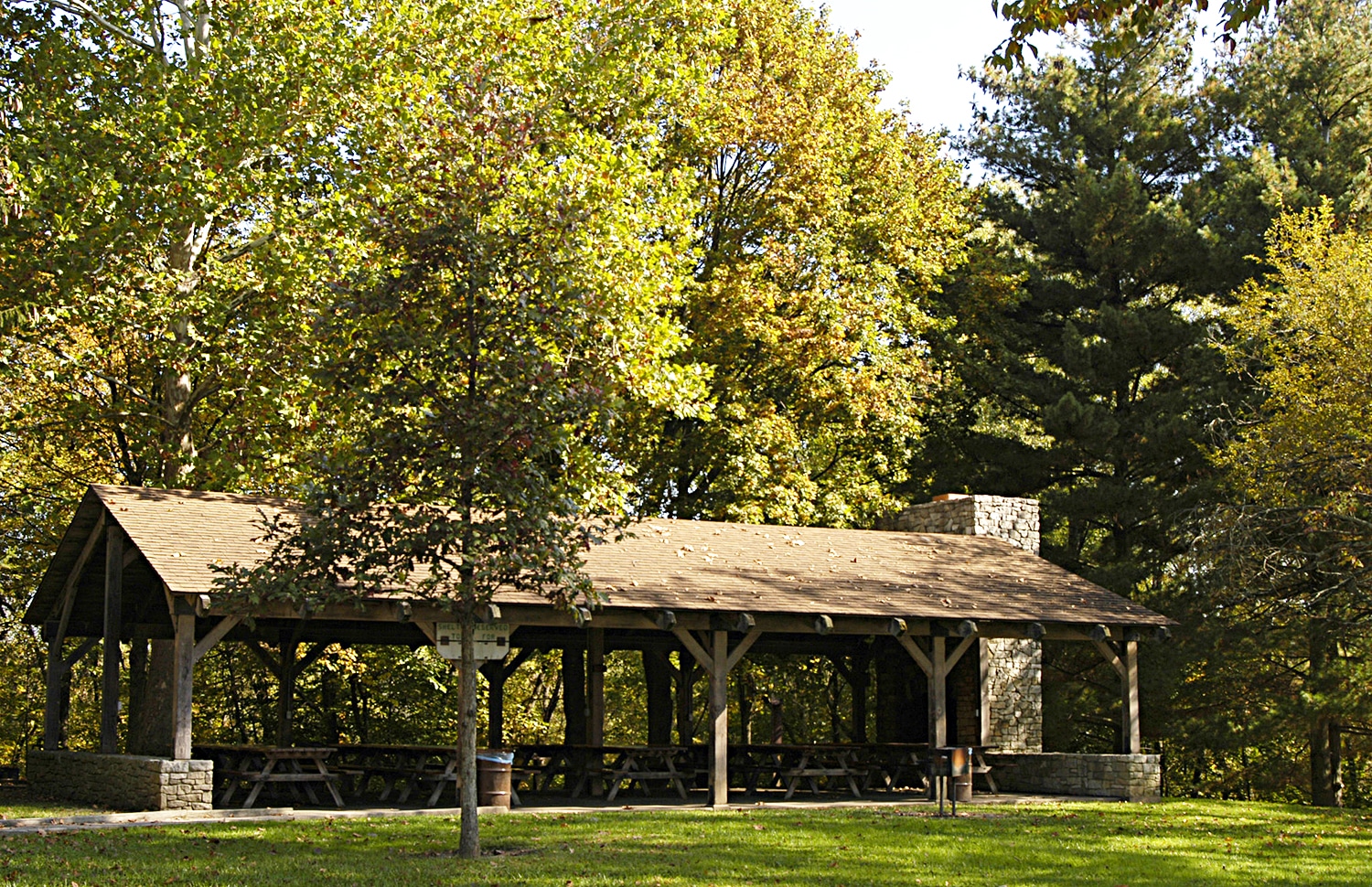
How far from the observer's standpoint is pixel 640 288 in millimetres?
18625

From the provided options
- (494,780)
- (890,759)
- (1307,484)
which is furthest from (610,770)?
(1307,484)

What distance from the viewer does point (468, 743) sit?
10.6m

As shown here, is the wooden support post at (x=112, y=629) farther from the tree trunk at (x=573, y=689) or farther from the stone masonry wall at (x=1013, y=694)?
the stone masonry wall at (x=1013, y=694)

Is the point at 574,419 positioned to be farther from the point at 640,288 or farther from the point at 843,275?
the point at 843,275

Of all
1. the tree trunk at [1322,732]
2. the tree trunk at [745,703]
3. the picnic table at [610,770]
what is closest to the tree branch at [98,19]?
the picnic table at [610,770]

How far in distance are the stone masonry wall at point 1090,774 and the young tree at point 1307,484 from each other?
282 cm

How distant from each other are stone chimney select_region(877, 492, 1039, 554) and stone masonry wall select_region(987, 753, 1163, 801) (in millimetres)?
4207

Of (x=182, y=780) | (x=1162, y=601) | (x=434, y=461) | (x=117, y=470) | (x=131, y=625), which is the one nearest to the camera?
(x=434, y=461)

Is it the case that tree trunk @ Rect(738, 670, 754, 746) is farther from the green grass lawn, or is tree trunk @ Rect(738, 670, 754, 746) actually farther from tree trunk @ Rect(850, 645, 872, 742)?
the green grass lawn

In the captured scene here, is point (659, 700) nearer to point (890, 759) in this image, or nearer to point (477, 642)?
point (890, 759)

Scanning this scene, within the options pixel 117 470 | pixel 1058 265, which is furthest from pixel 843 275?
pixel 117 470

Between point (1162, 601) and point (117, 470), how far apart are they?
18161 mm

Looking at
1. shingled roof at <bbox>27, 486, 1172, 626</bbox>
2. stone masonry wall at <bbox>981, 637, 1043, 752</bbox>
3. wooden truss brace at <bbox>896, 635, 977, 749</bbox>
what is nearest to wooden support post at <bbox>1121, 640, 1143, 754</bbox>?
shingled roof at <bbox>27, 486, 1172, 626</bbox>

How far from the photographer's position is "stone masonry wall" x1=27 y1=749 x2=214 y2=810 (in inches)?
520
